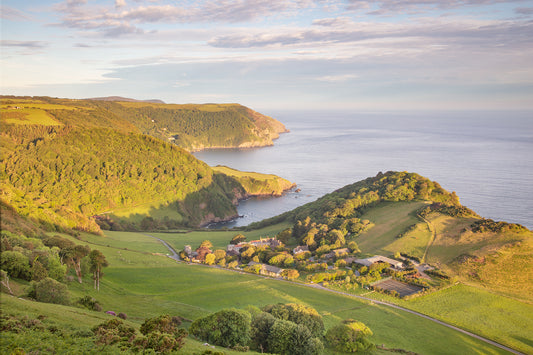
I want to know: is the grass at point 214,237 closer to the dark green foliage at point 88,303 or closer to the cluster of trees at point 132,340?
the dark green foliage at point 88,303

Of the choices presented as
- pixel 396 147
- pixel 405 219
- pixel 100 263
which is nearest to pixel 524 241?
pixel 405 219

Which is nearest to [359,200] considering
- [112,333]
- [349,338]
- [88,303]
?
[349,338]

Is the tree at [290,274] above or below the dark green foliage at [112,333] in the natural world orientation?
below

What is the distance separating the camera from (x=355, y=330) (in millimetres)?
25125

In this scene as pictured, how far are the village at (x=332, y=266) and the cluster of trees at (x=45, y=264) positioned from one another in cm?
2131

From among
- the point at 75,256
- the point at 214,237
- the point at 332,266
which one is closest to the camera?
the point at 75,256

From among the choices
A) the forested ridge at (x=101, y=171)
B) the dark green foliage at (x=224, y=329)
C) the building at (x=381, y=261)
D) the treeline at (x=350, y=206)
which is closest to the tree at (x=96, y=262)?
the dark green foliage at (x=224, y=329)

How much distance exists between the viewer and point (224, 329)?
21844 millimetres

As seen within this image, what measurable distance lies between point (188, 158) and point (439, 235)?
98306mm

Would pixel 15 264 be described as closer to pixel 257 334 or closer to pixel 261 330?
pixel 257 334

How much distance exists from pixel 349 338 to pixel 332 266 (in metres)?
23.3

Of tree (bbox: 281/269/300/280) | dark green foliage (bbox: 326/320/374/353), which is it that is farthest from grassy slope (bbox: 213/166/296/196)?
dark green foliage (bbox: 326/320/374/353)

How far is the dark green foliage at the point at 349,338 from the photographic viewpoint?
24.7m

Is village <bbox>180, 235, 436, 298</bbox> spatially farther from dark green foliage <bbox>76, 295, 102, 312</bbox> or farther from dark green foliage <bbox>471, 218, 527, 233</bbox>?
dark green foliage <bbox>76, 295, 102, 312</bbox>
